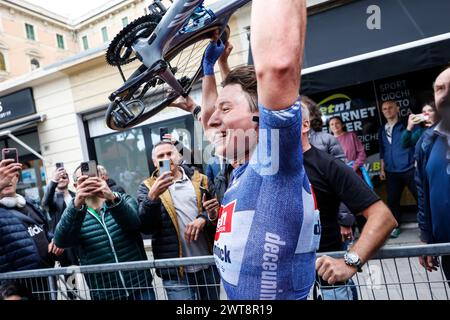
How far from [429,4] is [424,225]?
12.4 feet

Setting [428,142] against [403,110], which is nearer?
[428,142]

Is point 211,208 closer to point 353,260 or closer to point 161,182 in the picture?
point 161,182

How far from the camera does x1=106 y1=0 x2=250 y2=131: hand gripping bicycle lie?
4.53ft

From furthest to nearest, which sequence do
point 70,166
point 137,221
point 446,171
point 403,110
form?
point 70,166, point 403,110, point 137,221, point 446,171

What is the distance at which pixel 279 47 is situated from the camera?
657 millimetres

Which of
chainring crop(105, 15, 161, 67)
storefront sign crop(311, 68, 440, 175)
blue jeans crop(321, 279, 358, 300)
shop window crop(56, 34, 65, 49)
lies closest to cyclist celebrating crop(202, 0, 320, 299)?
chainring crop(105, 15, 161, 67)

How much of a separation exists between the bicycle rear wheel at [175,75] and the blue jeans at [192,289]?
1.08m

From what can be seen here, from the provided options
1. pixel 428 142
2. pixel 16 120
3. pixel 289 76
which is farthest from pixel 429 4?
pixel 16 120

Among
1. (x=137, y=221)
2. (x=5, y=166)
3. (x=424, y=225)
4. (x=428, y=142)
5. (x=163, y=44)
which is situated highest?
(x=163, y=44)

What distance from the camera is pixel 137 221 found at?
7.59 ft

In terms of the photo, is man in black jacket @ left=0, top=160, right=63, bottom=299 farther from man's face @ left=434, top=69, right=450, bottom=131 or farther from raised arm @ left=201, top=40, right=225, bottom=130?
man's face @ left=434, top=69, right=450, bottom=131

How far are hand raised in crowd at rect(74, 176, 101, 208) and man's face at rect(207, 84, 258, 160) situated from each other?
134cm

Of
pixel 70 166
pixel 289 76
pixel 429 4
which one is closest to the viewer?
pixel 289 76
